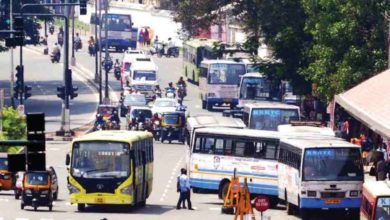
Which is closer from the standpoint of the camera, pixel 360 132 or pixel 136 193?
pixel 136 193

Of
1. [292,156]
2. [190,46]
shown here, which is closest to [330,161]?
[292,156]

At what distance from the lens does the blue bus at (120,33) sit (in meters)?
141

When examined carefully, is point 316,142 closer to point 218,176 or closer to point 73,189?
point 218,176

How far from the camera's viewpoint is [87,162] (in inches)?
2036

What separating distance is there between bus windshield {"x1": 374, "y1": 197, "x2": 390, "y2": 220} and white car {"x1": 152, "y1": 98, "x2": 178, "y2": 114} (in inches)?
1914

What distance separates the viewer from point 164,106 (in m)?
91.5

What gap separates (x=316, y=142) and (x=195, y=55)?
218 feet

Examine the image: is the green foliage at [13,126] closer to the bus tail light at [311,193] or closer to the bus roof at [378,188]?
the bus tail light at [311,193]

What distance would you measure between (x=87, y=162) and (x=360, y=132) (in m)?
25.5

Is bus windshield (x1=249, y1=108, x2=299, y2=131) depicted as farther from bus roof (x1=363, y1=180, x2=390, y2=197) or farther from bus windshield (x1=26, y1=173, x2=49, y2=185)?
bus roof (x1=363, y1=180, x2=390, y2=197)

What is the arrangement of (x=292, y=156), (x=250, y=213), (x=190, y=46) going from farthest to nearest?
1. (x=190, y=46)
2. (x=292, y=156)
3. (x=250, y=213)

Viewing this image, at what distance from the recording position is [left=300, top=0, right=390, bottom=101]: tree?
222 ft

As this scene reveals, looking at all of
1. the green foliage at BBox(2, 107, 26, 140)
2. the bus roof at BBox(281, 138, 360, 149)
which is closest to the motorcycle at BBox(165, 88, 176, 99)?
the green foliage at BBox(2, 107, 26, 140)

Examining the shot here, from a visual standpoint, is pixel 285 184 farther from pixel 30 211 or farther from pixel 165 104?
pixel 165 104
